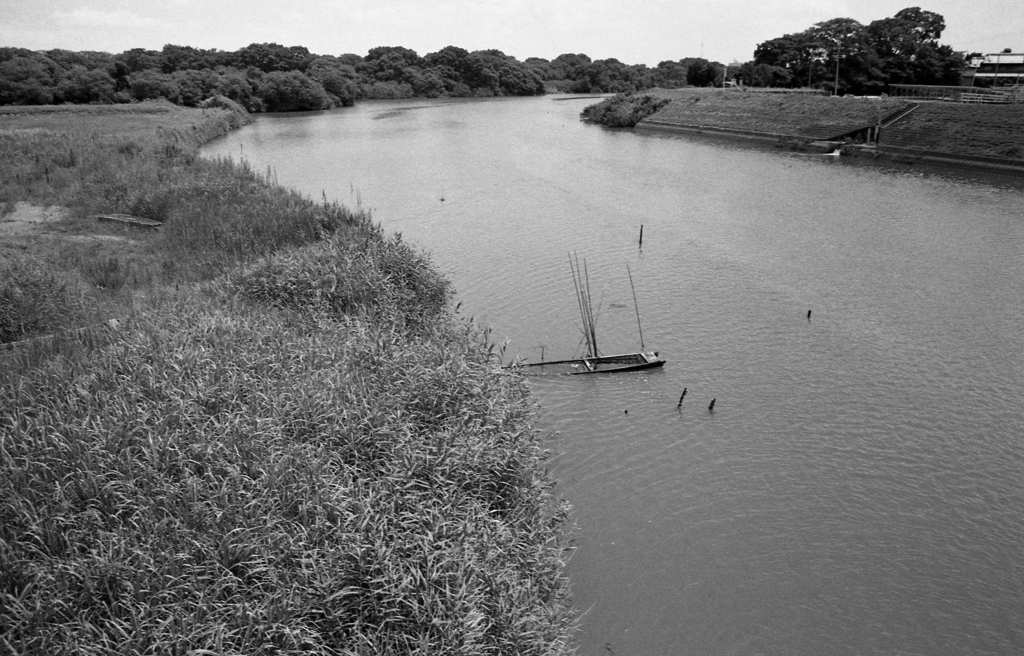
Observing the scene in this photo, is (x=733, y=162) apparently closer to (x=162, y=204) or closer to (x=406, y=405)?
(x=162, y=204)

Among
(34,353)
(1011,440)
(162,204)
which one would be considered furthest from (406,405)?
(162,204)

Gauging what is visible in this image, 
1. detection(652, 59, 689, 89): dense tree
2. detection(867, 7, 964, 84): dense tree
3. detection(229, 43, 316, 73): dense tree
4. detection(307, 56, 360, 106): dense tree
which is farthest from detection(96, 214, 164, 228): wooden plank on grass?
detection(652, 59, 689, 89): dense tree

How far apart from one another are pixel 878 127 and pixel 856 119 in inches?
102

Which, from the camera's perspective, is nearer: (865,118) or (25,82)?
(865,118)

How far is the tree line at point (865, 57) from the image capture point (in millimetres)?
58594

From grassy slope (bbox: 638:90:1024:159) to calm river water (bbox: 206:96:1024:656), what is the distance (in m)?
7.74

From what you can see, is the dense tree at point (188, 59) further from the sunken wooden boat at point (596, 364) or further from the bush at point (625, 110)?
the sunken wooden boat at point (596, 364)

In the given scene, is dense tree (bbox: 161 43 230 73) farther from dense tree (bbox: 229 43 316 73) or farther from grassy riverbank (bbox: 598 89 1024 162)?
grassy riverbank (bbox: 598 89 1024 162)

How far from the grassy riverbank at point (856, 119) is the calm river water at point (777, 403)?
7.97m

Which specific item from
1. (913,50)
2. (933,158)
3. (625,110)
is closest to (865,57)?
(913,50)

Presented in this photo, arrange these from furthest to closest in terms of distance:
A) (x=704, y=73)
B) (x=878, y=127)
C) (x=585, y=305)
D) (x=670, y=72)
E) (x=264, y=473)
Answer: (x=670, y=72) → (x=704, y=73) → (x=878, y=127) → (x=585, y=305) → (x=264, y=473)

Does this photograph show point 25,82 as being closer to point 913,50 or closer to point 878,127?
point 878,127

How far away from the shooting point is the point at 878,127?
40.4 meters

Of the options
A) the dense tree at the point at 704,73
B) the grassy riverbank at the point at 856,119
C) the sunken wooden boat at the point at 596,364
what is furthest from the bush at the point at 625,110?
the sunken wooden boat at the point at 596,364
